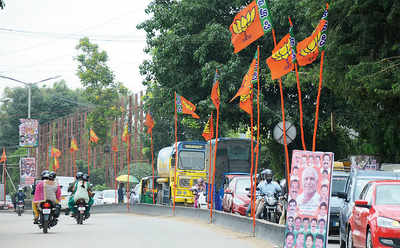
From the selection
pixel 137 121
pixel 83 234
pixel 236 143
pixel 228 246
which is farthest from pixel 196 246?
pixel 137 121

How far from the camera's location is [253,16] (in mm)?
19953

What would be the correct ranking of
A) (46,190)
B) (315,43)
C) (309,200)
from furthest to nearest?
(46,190), (315,43), (309,200)

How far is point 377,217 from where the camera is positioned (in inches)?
492

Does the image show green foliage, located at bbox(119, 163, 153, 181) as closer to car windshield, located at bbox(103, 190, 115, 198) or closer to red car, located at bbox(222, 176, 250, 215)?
car windshield, located at bbox(103, 190, 115, 198)

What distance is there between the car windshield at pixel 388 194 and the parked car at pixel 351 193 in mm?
1454

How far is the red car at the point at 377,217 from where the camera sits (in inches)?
480

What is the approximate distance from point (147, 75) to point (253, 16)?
2204cm

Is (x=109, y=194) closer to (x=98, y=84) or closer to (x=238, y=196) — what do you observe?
(x=98, y=84)

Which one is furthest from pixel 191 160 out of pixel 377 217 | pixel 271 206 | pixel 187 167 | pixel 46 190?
pixel 377 217

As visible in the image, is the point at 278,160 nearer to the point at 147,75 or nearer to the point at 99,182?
the point at 147,75

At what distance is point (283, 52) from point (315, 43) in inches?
30.7

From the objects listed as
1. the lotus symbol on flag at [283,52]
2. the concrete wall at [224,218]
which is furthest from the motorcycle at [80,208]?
the lotus symbol on flag at [283,52]

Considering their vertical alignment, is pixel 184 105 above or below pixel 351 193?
above

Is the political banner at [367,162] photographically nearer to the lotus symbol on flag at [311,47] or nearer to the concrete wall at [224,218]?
the concrete wall at [224,218]
